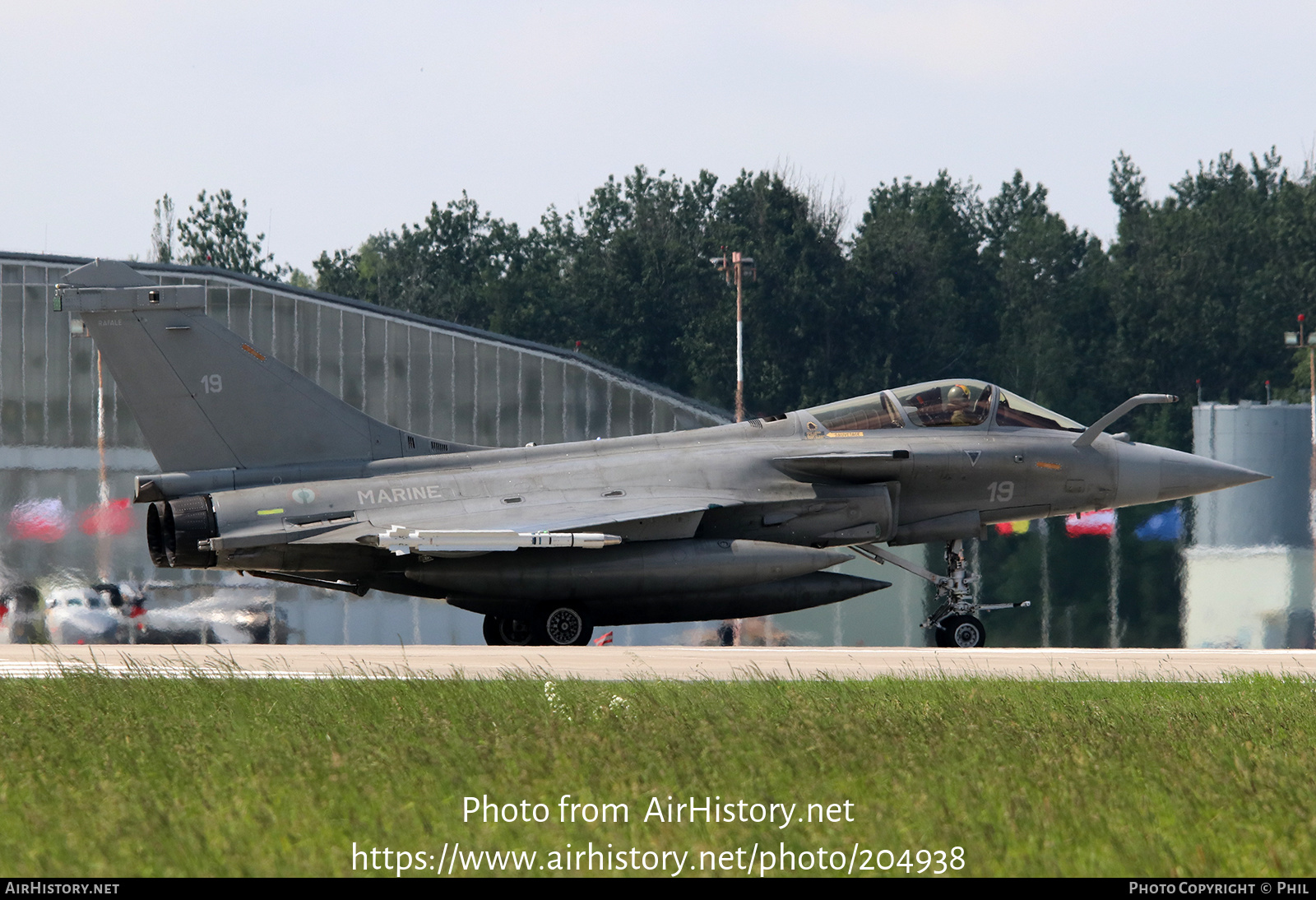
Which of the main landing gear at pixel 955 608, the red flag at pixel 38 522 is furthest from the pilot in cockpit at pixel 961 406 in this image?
the red flag at pixel 38 522

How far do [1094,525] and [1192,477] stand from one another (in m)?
13.5

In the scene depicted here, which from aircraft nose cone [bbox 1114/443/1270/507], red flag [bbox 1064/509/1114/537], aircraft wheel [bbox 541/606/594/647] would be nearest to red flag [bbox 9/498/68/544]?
aircraft wheel [bbox 541/606/594/647]

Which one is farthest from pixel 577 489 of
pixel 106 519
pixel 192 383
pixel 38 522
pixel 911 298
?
pixel 911 298

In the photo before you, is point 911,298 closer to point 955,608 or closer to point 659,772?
point 955,608

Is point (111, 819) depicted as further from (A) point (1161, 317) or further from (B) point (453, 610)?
(A) point (1161, 317)

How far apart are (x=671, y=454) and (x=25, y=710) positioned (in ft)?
29.8

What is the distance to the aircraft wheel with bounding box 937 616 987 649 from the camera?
1864 cm

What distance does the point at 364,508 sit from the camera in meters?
17.6

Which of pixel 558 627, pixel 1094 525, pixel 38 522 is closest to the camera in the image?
pixel 558 627

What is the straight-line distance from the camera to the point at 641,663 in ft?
49.1

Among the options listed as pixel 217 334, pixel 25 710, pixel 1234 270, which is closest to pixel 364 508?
pixel 217 334

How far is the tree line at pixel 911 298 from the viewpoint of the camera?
6425cm

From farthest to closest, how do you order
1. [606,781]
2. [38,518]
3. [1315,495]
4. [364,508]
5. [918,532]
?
[1315,495]
[38,518]
[918,532]
[364,508]
[606,781]

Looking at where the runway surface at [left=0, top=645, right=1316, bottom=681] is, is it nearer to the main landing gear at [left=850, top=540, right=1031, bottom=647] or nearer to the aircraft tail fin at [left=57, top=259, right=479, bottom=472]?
the main landing gear at [left=850, top=540, right=1031, bottom=647]
